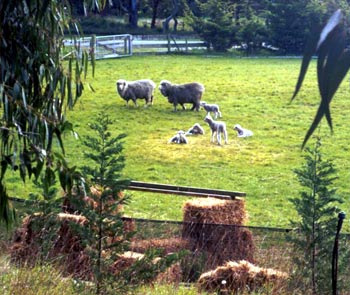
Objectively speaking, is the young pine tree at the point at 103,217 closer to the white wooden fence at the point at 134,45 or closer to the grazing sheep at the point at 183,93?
the grazing sheep at the point at 183,93

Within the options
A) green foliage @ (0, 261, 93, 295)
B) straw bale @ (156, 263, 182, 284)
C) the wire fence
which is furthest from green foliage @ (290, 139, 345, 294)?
green foliage @ (0, 261, 93, 295)

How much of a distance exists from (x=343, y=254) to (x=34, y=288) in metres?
1.90

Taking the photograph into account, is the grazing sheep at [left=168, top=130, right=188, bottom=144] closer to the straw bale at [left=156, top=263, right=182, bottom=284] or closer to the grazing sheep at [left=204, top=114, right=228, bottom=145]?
the grazing sheep at [left=204, top=114, right=228, bottom=145]

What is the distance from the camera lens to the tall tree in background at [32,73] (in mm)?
3590

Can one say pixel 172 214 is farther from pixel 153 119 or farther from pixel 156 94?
pixel 156 94

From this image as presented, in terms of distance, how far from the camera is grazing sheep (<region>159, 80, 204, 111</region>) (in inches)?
639

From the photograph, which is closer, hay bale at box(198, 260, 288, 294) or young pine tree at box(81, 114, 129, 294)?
young pine tree at box(81, 114, 129, 294)

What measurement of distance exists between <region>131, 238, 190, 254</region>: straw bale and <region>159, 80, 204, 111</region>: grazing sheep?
1023cm

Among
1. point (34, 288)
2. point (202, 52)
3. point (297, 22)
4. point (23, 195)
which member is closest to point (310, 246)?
point (34, 288)

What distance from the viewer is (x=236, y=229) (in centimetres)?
600

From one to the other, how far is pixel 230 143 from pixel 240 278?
26.8 ft

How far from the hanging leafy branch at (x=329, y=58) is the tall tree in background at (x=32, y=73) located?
2.54 m

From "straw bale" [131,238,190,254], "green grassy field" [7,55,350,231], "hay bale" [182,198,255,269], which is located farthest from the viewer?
"green grassy field" [7,55,350,231]

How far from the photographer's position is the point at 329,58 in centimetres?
78
